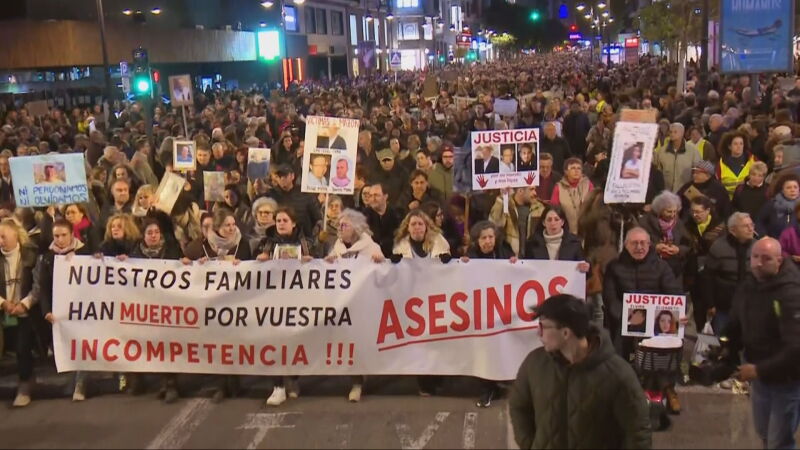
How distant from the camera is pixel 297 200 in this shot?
988 cm

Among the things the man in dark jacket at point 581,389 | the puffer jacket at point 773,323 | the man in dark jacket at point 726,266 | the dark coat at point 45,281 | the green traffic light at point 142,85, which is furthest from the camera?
the green traffic light at point 142,85

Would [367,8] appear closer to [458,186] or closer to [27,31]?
[27,31]

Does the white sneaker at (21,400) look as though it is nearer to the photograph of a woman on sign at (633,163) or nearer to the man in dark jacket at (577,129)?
the photograph of a woman on sign at (633,163)

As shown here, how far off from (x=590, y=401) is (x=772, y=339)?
5.92ft

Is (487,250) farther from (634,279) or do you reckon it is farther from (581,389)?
Answer: (581,389)

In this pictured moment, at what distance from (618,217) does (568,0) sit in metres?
176

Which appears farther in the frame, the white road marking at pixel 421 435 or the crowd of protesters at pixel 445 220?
the crowd of protesters at pixel 445 220

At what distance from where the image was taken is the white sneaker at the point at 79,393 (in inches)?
306

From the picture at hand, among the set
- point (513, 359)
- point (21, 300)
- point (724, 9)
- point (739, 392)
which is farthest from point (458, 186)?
point (724, 9)

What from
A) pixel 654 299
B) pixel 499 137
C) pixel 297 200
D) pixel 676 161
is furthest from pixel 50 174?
pixel 676 161

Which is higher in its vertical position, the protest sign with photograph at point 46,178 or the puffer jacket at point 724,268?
the protest sign with photograph at point 46,178

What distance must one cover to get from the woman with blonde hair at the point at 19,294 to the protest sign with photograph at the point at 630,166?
197 inches

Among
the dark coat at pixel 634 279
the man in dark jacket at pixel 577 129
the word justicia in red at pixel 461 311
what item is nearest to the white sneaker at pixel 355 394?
the word justicia in red at pixel 461 311

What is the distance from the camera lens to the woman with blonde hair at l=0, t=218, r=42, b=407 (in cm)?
769
